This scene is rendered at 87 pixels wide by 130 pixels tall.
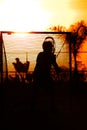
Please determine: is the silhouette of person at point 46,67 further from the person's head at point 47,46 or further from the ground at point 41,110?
the ground at point 41,110

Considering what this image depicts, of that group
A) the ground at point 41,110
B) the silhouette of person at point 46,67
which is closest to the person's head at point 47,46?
the silhouette of person at point 46,67

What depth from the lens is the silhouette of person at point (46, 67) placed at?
11.1m

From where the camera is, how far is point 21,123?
9734mm

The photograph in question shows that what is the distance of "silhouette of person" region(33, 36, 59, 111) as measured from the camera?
11055 millimetres

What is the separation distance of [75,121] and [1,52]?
95.7 inches

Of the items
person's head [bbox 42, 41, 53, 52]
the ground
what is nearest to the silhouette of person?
person's head [bbox 42, 41, 53, 52]

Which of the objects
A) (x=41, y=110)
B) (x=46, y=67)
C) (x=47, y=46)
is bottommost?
(x=41, y=110)

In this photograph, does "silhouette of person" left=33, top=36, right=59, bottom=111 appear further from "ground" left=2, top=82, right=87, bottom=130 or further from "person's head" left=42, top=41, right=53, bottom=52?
"ground" left=2, top=82, right=87, bottom=130

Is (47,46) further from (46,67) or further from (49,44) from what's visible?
(46,67)

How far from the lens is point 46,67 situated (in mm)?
11258

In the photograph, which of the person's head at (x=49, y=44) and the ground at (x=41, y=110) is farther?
the person's head at (x=49, y=44)

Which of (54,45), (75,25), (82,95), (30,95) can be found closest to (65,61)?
(54,45)

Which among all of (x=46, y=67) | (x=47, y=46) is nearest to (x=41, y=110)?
(x=46, y=67)

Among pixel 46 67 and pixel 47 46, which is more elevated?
pixel 47 46
